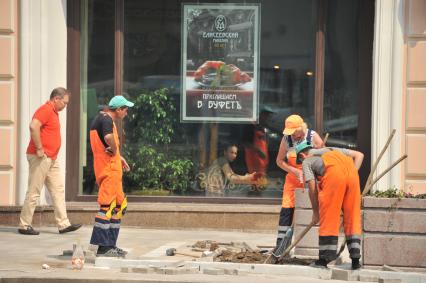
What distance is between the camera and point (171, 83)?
46.6 ft

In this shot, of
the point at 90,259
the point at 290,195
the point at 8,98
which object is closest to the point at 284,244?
the point at 290,195

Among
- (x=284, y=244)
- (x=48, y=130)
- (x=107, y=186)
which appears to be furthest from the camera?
(x=48, y=130)

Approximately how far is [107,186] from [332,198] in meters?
2.38

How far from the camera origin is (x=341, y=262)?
33.8 feet

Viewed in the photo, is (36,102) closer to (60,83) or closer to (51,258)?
(60,83)

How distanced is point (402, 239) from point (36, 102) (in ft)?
18.9

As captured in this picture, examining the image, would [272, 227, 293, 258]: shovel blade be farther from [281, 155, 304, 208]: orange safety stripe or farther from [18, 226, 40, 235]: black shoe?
[18, 226, 40, 235]: black shoe

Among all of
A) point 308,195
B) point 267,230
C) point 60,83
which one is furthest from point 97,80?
point 308,195

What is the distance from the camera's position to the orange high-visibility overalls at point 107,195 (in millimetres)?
10391

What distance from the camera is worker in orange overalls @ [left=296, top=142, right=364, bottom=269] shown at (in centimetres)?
961

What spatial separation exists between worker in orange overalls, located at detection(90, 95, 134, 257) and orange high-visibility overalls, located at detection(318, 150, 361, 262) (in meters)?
2.19

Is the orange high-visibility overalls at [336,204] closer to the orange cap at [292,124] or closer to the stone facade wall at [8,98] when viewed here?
the orange cap at [292,124]

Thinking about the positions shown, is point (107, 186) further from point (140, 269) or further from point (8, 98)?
point (8, 98)

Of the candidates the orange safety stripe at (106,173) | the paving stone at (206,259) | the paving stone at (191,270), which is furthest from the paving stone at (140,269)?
the orange safety stripe at (106,173)
